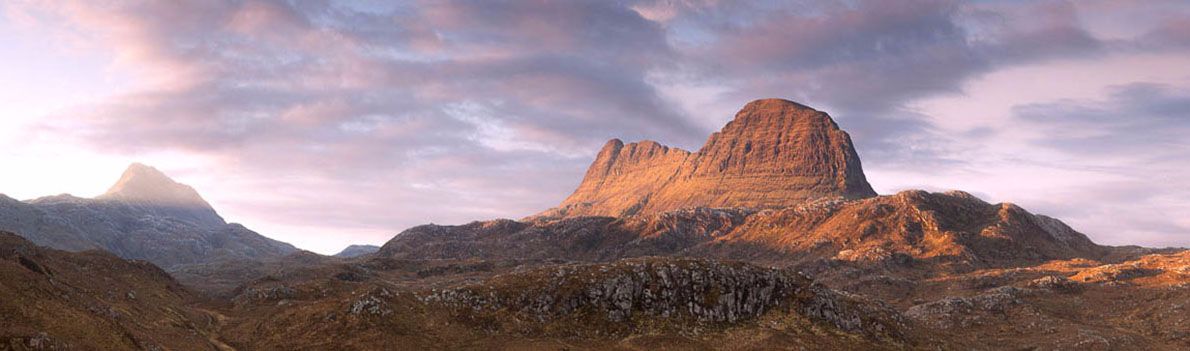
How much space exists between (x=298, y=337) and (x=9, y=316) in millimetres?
→ 32177

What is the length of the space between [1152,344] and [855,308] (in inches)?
2343

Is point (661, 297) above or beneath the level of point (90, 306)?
beneath

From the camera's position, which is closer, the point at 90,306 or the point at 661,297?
the point at 90,306

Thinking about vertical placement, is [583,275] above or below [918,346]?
above

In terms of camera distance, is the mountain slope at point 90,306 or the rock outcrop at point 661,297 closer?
the mountain slope at point 90,306

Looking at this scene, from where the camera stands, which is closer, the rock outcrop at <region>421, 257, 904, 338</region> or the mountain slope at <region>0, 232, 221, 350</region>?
the mountain slope at <region>0, 232, 221, 350</region>

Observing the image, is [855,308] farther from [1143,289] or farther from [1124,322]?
[1143,289]

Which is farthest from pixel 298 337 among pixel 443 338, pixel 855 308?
pixel 855 308

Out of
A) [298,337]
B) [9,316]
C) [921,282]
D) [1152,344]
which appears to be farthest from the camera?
[921,282]

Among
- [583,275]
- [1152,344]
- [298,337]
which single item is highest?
[583,275]

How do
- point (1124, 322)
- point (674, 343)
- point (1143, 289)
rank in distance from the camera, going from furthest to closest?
point (1143, 289), point (1124, 322), point (674, 343)

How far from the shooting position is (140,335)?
62.0 metres

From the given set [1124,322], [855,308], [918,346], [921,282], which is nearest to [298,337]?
[855,308]

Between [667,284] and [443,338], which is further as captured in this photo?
[667,284]
